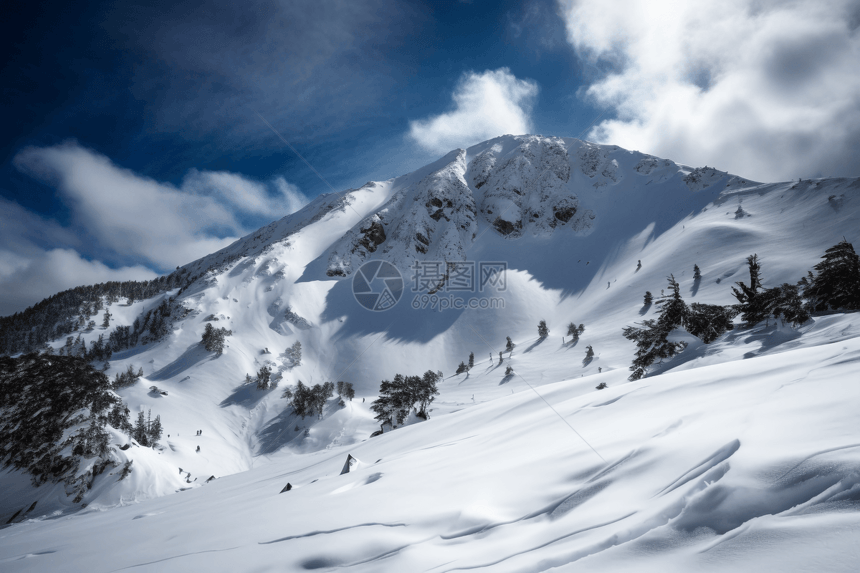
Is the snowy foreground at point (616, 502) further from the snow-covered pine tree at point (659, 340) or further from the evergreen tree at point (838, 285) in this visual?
the evergreen tree at point (838, 285)

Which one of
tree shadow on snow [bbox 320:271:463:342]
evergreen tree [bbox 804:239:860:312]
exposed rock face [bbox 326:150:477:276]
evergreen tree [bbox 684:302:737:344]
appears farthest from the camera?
exposed rock face [bbox 326:150:477:276]

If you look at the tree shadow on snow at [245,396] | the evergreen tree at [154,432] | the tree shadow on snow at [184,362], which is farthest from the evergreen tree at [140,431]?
the tree shadow on snow at [184,362]

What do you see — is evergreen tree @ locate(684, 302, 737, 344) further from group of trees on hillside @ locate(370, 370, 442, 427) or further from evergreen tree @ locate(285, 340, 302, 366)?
evergreen tree @ locate(285, 340, 302, 366)

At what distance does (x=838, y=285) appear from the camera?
507 inches

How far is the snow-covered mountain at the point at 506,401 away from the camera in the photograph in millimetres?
1766

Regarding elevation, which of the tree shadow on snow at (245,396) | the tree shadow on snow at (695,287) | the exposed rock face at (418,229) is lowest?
the tree shadow on snow at (245,396)

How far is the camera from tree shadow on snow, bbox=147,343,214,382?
186 ft

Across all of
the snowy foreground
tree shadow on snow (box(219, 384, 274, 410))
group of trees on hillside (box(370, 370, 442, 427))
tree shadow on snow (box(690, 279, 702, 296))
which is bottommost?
group of trees on hillside (box(370, 370, 442, 427))

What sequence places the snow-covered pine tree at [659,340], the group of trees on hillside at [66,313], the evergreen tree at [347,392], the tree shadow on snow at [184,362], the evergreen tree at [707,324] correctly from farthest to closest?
the group of trees on hillside at [66,313], the tree shadow on snow at [184,362], the evergreen tree at [347,392], the evergreen tree at [707,324], the snow-covered pine tree at [659,340]

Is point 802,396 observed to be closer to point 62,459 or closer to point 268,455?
point 62,459

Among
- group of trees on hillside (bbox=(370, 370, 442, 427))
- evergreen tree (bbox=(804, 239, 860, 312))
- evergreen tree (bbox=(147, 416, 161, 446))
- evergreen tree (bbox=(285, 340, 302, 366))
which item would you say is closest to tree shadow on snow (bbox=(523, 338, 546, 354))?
group of trees on hillside (bbox=(370, 370, 442, 427))

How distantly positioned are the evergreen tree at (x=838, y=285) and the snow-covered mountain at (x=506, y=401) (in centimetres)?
497

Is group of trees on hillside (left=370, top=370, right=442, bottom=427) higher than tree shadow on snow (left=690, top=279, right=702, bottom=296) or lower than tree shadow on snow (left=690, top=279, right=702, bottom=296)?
lower

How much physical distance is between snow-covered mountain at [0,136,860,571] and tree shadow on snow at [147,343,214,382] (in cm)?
55
